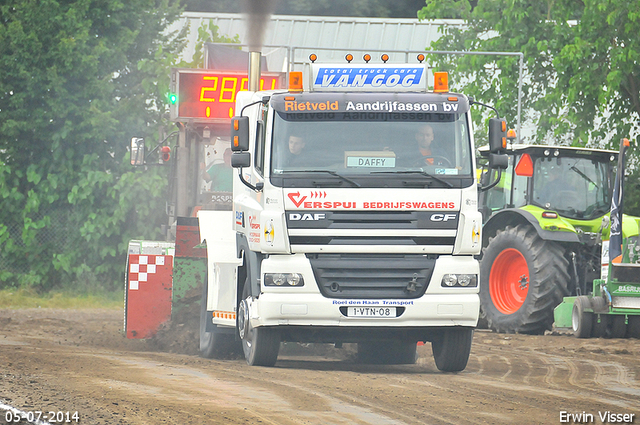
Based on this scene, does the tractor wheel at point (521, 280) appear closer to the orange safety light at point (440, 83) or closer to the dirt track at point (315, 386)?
the dirt track at point (315, 386)

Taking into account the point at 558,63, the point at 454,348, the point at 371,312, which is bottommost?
the point at 454,348

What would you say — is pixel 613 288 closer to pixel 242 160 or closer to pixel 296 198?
pixel 296 198

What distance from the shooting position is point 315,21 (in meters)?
29.2

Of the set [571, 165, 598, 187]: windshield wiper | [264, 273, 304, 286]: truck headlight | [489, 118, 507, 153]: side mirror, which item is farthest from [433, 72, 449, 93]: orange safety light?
[571, 165, 598, 187]: windshield wiper

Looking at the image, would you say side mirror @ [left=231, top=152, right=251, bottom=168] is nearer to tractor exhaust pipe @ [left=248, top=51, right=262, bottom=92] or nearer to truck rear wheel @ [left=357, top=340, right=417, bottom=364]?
tractor exhaust pipe @ [left=248, top=51, right=262, bottom=92]

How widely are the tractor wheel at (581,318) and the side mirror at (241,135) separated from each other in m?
5.79

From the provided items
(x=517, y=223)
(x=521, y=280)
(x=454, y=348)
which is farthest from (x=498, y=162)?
(x=517, y=223)

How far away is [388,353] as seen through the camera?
452 inches

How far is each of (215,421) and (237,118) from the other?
3985 mm

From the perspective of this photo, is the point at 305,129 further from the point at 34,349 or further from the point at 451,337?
the point at 34,349

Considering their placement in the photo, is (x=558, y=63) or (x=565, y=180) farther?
(x=558, y=63)

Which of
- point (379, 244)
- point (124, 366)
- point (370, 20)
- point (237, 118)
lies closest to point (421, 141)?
point (379, 244)

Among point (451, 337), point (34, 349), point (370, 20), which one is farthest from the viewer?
point (370, 20)

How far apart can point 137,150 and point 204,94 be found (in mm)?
1402
